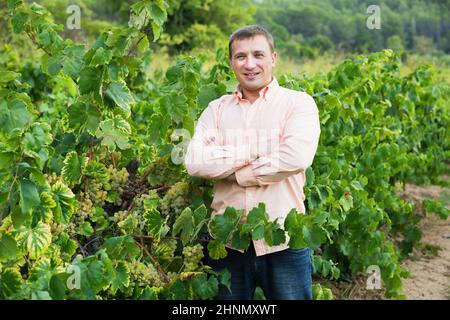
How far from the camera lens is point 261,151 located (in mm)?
2699

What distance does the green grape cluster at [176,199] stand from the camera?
9.93 feet

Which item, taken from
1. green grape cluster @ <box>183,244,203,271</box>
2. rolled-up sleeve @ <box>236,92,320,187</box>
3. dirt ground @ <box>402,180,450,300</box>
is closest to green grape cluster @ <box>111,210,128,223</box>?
green grape cluster @ <box>183,244,203,271</box>

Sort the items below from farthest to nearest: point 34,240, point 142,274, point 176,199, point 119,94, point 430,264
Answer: point 430,264 → point 176,199 → point 119,94 → point 142,274 → point 34,240

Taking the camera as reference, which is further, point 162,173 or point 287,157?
point 162,173

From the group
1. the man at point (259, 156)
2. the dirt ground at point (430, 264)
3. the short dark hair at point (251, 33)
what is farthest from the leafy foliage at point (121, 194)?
Answer: the dirt ground at point (430, 264)

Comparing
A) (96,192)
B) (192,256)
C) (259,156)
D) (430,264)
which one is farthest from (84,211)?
(430,264)

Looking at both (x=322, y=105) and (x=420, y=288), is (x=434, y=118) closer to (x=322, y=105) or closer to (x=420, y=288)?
(x=420, y=288)

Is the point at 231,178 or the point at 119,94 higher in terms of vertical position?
the point at 119,94

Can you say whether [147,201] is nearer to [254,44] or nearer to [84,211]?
[84,211]

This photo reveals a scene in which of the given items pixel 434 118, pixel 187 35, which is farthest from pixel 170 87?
pixel 187 35

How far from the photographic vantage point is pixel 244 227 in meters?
2.54

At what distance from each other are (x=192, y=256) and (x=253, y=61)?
2.74ft

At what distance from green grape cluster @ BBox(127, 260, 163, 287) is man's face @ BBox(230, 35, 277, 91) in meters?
0.84

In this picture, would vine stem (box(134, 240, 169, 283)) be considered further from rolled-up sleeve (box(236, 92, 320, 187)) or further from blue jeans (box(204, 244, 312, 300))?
rolled-up sleeve (box(236, 92, 320, 187))
